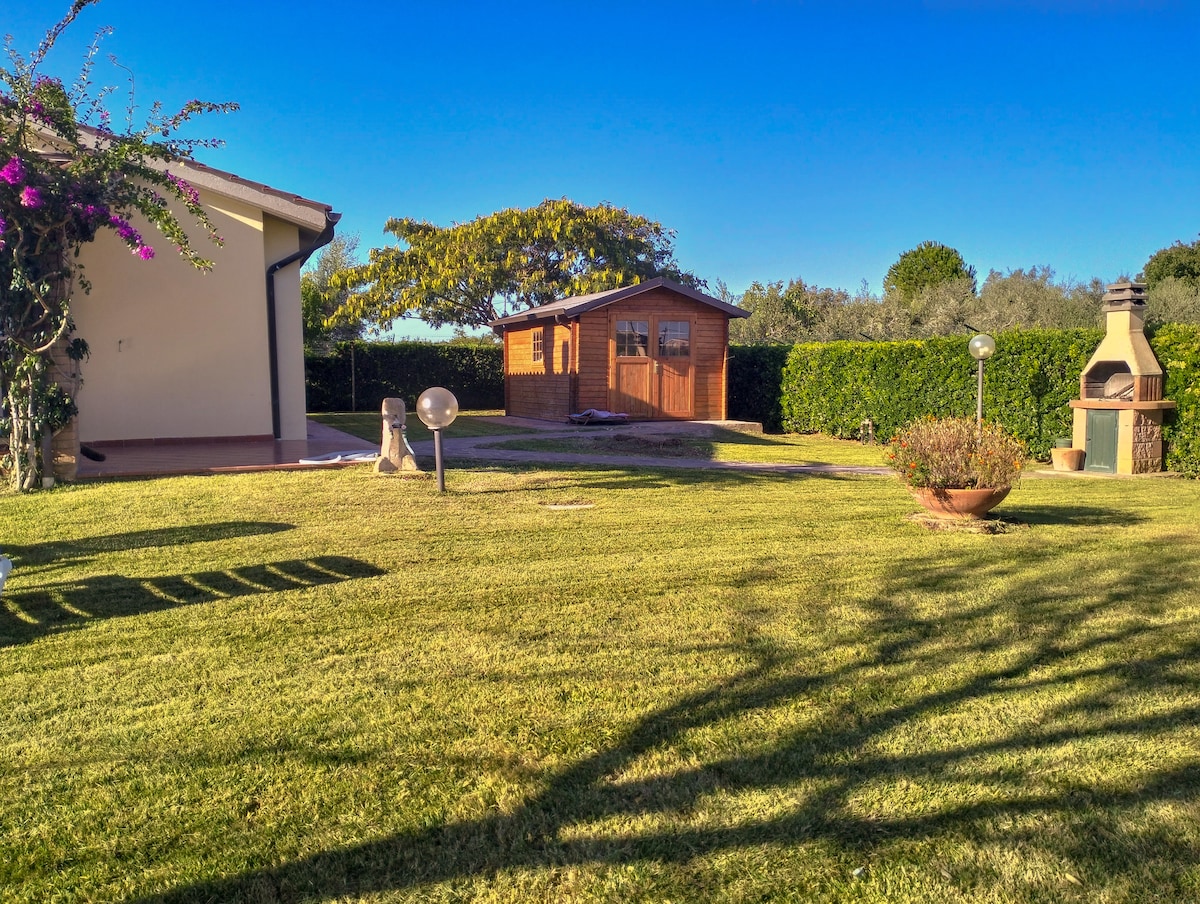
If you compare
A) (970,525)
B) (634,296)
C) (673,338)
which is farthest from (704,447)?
(970,525)

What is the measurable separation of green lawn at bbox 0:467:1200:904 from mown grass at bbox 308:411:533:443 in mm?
9702

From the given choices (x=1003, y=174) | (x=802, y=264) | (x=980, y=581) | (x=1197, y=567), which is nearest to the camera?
(x=980, y=581)

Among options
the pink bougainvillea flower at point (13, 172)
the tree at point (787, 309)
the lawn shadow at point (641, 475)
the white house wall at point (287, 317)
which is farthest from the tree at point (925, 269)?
the pink bougainvillea flower at point (13, 172)

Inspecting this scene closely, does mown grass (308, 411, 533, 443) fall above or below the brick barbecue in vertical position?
below

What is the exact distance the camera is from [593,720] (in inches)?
140

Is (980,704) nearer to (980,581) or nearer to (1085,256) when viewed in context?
(980,581)

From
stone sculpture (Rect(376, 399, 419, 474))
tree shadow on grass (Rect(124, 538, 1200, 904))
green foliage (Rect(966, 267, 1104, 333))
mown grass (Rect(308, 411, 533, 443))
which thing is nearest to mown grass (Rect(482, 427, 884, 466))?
mown grass (Rect(308, 411, 533, 443))

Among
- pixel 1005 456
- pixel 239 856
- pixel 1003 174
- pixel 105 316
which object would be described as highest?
pixel 1003 174

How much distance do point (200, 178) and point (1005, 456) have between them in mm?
10978

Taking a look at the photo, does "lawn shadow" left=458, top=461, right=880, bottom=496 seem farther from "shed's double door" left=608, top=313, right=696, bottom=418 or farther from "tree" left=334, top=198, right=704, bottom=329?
"tree" left=334, top=198, right=704, bottom=329

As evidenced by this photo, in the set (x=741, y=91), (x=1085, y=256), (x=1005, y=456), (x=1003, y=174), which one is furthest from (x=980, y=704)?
(x=1085, y=256)

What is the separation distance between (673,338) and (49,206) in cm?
1379

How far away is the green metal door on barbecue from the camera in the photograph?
507 inches

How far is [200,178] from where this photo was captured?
42.3ft
